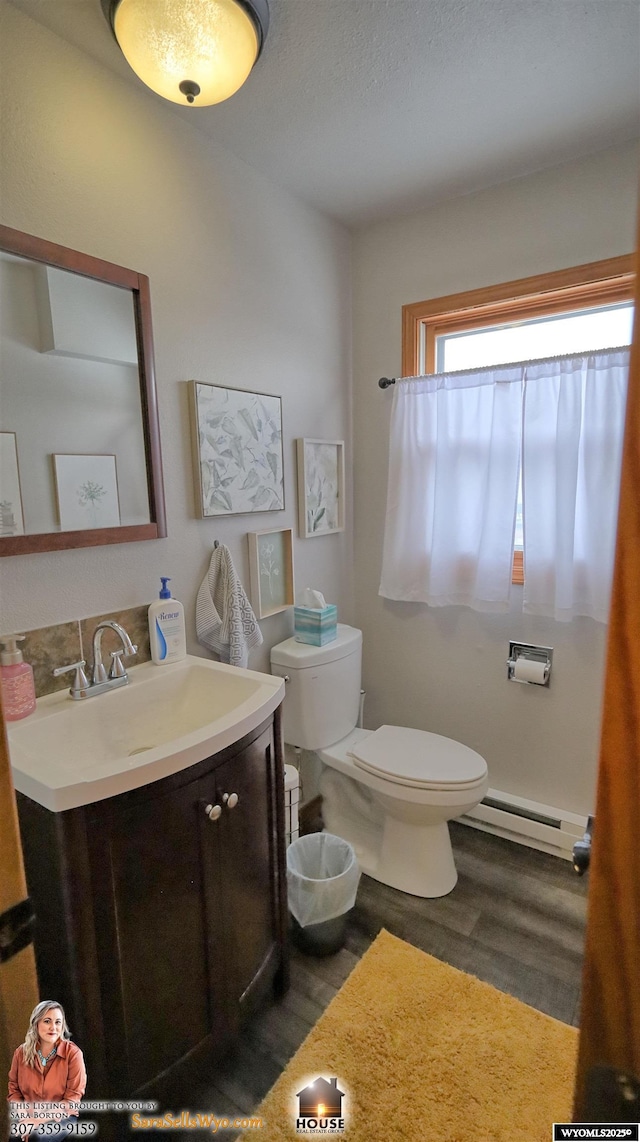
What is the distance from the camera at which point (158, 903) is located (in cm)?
99

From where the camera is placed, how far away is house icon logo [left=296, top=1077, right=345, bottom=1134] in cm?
112

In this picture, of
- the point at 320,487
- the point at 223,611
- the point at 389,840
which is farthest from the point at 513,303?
the point at 389,840

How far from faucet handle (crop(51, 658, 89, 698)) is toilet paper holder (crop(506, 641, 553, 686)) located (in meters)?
1.51

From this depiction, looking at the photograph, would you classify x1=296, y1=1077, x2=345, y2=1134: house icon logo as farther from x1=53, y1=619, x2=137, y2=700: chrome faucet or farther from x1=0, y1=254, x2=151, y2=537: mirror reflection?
x1=0, y1=254, x2=151, y2=537: mirror reflection

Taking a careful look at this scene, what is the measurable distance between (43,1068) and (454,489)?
6.19 feet

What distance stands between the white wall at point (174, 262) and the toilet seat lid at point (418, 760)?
511 millimetres

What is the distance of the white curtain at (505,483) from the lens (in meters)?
1.71

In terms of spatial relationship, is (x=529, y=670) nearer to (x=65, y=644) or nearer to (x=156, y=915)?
(x=156, y=915)

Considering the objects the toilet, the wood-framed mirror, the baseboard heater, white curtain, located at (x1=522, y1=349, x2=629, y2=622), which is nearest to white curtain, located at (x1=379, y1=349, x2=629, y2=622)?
white curtain, located at (x1=522, y1=349, x2=629, y2=622)

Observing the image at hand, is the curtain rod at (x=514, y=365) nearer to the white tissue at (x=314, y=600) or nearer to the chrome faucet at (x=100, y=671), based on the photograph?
the white tissue at (x=314, y=600)

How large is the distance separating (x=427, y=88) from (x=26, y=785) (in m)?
1.95

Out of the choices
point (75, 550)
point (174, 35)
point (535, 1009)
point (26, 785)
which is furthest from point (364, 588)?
point (174, 35)

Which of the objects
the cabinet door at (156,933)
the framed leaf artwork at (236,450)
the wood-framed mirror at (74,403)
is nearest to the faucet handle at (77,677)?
the wood-framed mirror at (74,403)

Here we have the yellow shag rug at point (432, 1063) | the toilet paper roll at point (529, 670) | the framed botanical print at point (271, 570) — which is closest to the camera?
the yellow shag rug at point (432, 1063)
